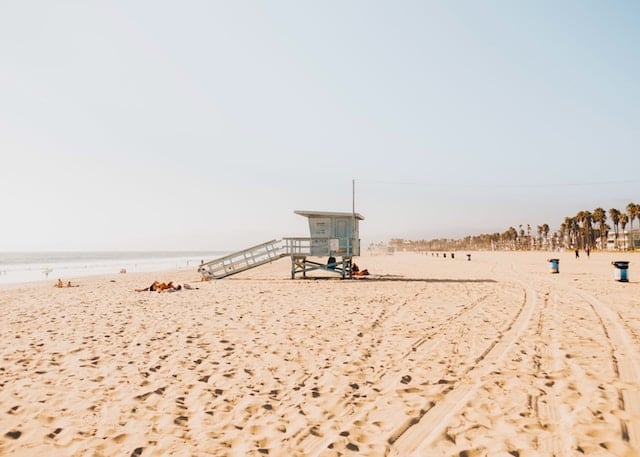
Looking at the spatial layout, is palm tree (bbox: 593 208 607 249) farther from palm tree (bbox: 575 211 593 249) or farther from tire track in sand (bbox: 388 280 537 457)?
tire track in sand (bbox: 388 280 537 457)

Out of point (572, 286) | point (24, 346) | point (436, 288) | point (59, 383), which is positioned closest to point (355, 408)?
point (59, 383)

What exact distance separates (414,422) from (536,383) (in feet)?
7.31

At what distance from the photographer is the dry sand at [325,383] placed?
13.2ft

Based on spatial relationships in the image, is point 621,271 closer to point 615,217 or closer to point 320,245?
point 320,245

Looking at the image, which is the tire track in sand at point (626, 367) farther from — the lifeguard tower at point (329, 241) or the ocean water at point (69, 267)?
the ocean water at point (69, 267)

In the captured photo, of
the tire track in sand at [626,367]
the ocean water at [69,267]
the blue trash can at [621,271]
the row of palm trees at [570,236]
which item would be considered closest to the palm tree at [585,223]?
the row of palm trees at [570,236]

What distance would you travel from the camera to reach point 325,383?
568cm

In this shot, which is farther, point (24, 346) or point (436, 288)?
point (436, 288)

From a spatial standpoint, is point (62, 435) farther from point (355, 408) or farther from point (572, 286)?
point (572, 286)

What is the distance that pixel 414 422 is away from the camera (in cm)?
443

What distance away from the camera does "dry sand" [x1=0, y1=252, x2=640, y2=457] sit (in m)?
4.03

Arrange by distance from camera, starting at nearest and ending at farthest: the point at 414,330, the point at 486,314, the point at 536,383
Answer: the point at 536,383
the point at 414,330
the point at 486,314

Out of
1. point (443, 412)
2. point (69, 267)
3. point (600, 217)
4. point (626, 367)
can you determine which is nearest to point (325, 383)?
point (443, 412)

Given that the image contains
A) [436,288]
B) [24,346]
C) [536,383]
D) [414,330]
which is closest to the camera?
[536,383]
